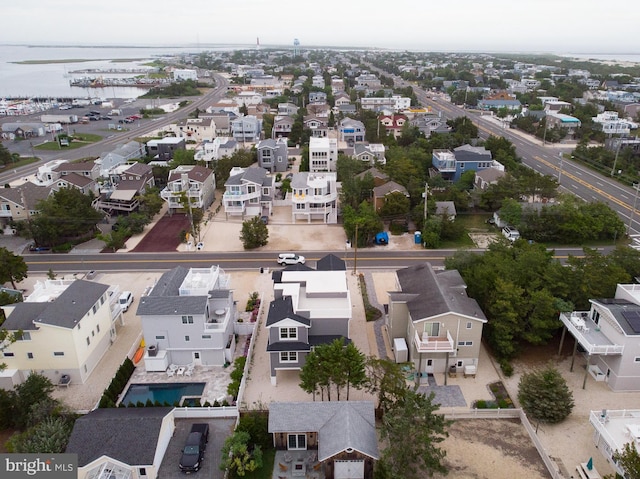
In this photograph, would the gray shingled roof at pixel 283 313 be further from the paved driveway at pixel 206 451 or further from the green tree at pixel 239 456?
the green tree at pixel 239 456

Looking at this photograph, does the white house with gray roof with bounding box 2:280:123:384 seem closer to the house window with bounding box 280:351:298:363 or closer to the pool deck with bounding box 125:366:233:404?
the pool deck with bounding box 125:366:233:404

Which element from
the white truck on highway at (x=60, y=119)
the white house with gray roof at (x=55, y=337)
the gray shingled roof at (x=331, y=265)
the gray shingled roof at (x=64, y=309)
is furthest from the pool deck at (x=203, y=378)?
the white truck on highway at (x=60, y=119)

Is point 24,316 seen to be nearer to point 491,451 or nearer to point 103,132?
point 491,451

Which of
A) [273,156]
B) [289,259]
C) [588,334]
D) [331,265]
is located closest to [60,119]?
[273,156]

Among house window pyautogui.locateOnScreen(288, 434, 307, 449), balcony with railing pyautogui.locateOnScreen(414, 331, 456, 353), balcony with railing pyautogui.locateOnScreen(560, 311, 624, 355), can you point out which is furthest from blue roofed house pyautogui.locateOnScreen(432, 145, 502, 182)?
house window pyautogui.locateOnScreen(288, 434, 307, 449)

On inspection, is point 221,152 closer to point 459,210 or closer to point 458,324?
point 459,210
